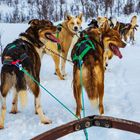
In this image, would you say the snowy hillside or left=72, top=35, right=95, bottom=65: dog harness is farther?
the snowy hillside

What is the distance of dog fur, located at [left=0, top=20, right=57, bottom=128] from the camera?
381 centimetres

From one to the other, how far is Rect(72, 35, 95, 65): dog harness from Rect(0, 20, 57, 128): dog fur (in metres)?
0.44

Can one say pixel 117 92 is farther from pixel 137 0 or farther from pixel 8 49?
pixel 137 0

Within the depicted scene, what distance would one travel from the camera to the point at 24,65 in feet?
12.8

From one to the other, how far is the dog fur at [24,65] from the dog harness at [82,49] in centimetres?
44

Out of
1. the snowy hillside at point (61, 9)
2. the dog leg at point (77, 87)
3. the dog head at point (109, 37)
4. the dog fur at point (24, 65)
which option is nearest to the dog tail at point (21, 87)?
the dog fur at point (24, 65)

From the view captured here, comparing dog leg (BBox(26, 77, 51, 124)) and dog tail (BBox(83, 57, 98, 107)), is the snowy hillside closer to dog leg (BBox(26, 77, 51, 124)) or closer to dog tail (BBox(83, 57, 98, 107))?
dog leg (BBox(26, 77, 51, 124))

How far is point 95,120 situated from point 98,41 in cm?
256

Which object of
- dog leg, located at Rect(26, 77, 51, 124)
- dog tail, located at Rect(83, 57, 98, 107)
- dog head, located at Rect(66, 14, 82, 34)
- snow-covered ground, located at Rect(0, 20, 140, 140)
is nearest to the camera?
snow-covered ground, located at Rect(0, 20, 140, 140)

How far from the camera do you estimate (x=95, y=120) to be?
6.05ft

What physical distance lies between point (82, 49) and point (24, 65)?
612 millimetres

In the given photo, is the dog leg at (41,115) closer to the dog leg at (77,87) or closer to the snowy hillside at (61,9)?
the dog leg at (77,87)

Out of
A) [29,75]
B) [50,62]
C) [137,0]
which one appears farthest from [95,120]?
[137,0]

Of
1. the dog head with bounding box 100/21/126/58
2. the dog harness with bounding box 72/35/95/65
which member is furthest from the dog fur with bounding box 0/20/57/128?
the dog head with bounding box 100/21/126/58
